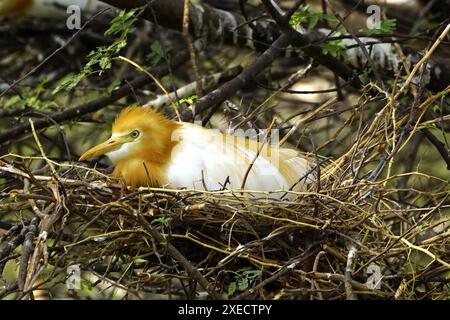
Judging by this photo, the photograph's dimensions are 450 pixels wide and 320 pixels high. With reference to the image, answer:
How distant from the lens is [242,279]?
126 inches

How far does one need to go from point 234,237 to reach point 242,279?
19 cm

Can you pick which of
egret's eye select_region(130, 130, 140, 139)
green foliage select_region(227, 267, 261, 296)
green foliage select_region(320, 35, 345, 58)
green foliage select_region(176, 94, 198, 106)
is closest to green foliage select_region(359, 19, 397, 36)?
green foliage select_region(320, 35, 345, 58)

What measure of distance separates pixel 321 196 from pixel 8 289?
3.25ft

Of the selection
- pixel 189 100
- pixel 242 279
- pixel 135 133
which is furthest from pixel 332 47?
pixel 242 279

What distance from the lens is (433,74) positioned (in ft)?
14.3

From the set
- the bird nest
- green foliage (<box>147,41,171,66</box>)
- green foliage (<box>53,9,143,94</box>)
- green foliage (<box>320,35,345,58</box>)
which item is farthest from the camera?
green foliage (<box>147,41,171,66</box>)

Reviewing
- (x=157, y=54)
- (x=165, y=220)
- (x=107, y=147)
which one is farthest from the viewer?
(x=157, y=54)

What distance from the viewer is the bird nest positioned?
3.08 meters

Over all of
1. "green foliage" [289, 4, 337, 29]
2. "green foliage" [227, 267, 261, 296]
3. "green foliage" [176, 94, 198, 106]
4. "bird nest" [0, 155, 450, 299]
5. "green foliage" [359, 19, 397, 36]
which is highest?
"green foliage" [289, 4, 337, 29]

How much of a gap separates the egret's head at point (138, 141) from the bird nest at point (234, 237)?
16 centimetres

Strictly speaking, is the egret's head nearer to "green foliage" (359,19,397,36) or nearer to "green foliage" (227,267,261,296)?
"green foliage" (227,267,261,296)

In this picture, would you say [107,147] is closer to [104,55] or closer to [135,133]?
[135,133]

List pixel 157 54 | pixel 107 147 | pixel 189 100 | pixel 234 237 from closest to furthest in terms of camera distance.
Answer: pixel 234 237 → pixel 107 147 → pixel 189 100 → pixel 157 54

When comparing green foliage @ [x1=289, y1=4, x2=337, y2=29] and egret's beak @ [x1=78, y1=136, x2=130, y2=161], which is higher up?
green foliage @ [x1=289, y1=4, x2=337, y2=29]
